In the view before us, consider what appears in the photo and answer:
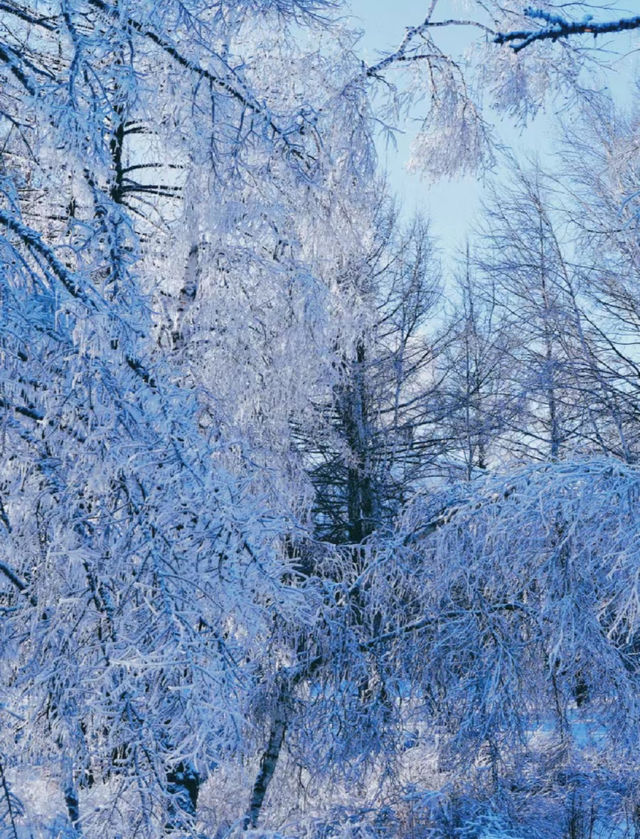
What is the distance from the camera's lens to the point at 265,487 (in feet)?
19.0

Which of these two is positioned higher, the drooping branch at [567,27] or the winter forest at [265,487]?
the drooping branch at [567,27]

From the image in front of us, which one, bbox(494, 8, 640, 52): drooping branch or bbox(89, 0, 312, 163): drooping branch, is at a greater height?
bbox(494, 8, 640, 52): drooping branch

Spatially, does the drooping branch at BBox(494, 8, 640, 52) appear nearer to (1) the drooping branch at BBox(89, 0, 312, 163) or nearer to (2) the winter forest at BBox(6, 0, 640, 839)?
(2) the winter forest at BBox(6, 0, 640, 839)

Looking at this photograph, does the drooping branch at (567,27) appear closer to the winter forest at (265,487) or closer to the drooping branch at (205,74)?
the winter forest at (265,487)

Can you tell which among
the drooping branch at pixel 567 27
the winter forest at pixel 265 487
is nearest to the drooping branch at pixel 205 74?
the winter forest at pixel 265 487

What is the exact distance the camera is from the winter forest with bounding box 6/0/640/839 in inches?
90.0

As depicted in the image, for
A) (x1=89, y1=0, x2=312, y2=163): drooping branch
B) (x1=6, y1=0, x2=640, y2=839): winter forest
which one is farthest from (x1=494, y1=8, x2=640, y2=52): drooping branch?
(x1=89, y1=0, x2=312, y2=163): drooping branch

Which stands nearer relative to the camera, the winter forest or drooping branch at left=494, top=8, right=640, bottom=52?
the winter forest

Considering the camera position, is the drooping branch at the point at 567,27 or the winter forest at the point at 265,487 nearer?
the winter forest at the point at 265,487

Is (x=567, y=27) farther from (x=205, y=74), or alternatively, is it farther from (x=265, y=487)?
(x=265, y=487)

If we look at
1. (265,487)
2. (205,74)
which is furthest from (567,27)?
(265,487)

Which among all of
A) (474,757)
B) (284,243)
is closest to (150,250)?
(284,243)

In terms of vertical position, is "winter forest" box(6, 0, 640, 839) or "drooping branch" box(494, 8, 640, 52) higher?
"drooping branch" box(494, 8, 640, 52)

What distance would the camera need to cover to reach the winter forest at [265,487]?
2287 mm
